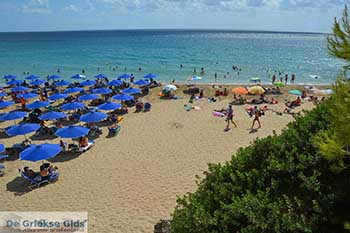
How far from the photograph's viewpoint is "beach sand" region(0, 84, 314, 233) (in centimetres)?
1045

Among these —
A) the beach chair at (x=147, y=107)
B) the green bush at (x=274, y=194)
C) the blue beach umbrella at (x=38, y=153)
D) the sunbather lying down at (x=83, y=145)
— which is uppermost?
the green bush at (x=274, y=194)

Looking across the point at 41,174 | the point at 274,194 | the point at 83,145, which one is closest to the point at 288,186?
the point at 274,194

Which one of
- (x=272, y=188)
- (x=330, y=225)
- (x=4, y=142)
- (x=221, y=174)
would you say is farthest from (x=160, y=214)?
(x=4, y=142)

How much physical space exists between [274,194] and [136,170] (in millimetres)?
8039

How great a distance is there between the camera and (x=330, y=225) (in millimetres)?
5398

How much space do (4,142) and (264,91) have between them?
62.1 feet

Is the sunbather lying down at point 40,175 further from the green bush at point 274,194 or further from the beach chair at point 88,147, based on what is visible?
the green bush at point 274,194

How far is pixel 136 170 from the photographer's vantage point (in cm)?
1326

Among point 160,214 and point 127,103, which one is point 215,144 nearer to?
point 160,214

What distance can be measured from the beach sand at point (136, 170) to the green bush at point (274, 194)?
381 cm

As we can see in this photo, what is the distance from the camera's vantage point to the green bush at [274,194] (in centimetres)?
536

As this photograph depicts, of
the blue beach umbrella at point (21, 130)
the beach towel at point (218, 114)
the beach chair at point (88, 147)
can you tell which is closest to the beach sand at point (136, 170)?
the beach chair at point (88, 147)

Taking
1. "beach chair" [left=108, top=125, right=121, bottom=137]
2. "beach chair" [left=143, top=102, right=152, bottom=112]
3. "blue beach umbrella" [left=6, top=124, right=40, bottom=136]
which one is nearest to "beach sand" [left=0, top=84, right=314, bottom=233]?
"beach chair" [left=108, top=125, right=121, bottom=137]

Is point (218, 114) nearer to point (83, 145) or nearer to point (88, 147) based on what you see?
point (88, 147)
